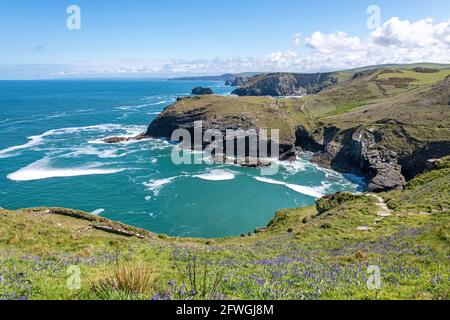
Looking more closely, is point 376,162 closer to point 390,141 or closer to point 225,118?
point 390,141

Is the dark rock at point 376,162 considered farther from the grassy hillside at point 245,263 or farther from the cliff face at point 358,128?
the grassy hillside at point 245,263

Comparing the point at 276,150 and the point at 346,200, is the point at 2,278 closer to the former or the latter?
the point at 346,200

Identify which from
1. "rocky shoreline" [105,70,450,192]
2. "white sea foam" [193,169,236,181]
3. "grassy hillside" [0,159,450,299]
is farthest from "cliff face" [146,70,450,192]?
"grassy hillside" [0,159,450,299]

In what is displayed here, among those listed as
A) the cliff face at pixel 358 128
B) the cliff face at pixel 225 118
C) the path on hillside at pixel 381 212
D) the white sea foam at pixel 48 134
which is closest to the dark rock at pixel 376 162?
the cliff face at pixel 358 128

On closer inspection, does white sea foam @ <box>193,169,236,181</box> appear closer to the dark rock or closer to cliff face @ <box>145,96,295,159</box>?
cliff face @ <box>145,96,295,159</box>

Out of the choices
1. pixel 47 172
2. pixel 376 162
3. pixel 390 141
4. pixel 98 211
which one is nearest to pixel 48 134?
pixel 47 172
